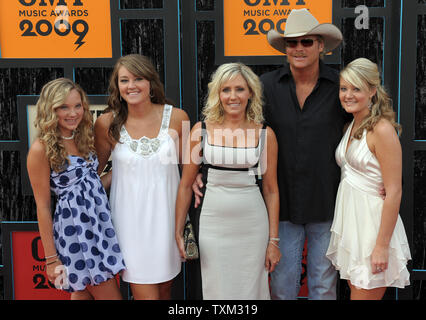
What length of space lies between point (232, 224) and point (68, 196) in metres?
0.92

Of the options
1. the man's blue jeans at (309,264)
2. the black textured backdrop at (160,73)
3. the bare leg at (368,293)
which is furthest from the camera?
the black textured backdrop at (160,73)

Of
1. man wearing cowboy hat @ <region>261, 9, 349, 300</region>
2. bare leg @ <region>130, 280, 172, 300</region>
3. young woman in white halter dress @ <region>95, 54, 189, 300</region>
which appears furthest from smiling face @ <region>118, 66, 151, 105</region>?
bare leg @ <region>130, 280, 172, 300</region>

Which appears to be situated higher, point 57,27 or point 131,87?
point 57,27

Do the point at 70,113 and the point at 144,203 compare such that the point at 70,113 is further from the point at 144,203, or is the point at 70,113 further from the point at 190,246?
the point at 190,246

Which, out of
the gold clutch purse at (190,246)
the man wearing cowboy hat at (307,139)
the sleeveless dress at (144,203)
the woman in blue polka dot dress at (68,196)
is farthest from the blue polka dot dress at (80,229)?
the man wearing cowboy hat at (307,139)

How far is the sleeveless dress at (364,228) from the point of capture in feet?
7.75

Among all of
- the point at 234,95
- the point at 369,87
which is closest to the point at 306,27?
the point at 369,87

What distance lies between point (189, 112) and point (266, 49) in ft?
2.36

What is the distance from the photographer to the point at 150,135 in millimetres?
2559

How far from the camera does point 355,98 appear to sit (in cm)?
239

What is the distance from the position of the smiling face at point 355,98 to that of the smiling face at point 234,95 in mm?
539

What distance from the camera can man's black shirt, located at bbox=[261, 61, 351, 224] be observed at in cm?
257

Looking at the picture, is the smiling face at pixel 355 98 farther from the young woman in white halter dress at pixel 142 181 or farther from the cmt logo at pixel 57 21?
the cmt logo at pixel 57 21
